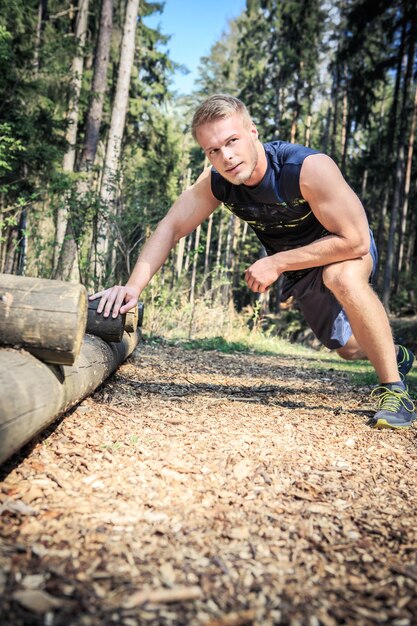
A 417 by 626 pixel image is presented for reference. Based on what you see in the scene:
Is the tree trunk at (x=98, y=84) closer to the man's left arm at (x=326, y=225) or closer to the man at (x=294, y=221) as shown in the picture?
the man at (x=294, y=221)

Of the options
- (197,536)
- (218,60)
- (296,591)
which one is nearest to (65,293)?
(197,536)

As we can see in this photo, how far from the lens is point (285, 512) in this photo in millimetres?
1533

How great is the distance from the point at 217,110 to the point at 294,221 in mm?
800

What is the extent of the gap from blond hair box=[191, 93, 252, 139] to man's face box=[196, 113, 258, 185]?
0.02m

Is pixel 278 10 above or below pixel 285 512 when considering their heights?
above

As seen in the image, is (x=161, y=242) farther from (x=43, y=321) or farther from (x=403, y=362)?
(x=403, y=362)

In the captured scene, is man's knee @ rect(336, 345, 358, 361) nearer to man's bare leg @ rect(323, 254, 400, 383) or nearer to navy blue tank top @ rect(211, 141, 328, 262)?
man's bare leg @ rect(323, 254, 400, 383)

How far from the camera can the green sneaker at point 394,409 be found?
2.50 m

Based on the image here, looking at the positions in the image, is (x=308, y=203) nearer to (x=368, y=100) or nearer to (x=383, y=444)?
(x=383, y=444)

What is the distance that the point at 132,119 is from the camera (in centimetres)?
1327

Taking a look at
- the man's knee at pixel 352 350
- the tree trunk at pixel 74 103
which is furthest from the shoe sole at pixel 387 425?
the tree trunk at pixel 74 103

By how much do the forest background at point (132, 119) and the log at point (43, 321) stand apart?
4.22 metres

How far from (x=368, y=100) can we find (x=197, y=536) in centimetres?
1951

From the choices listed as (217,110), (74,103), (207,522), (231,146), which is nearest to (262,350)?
(231,146)
